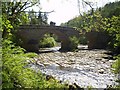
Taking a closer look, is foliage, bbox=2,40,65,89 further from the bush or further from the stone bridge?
the bush

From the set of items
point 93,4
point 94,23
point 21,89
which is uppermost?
point 93,4

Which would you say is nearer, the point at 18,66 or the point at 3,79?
the point at 3,79

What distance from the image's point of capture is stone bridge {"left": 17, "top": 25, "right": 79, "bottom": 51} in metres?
38.8

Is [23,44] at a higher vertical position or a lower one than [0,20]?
lower

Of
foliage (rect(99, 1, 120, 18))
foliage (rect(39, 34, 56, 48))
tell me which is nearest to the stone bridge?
foliage (rect(39, 34, 56, 48))

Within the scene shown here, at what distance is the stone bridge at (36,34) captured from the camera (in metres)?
38.8

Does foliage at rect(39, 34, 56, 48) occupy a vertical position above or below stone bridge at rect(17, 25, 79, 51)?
below

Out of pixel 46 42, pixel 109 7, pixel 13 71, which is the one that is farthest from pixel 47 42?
pixel 13 71

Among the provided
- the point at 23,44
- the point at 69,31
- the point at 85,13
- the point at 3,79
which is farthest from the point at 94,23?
the point at 69,31

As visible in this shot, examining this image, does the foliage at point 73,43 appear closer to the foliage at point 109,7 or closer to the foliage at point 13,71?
the foliage at point 109,7

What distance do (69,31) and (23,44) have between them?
8.44m

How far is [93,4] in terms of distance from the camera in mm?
5918

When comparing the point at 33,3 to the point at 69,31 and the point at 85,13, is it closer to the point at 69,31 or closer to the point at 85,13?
the point at 85,13

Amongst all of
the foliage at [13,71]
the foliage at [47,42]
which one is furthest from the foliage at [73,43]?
the foliage at [13,71]
